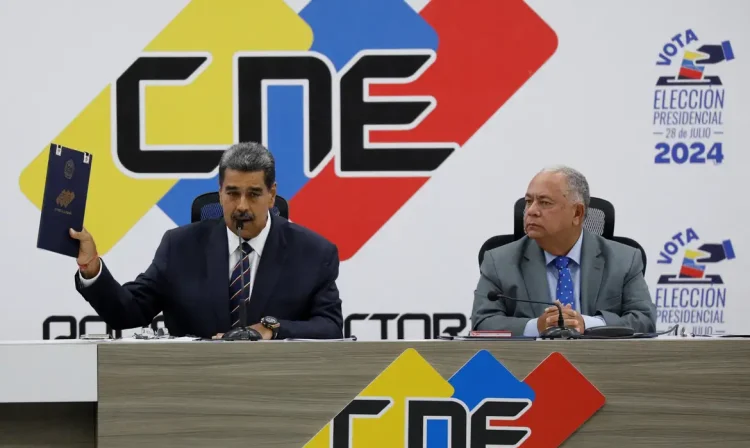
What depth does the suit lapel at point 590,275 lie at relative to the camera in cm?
346

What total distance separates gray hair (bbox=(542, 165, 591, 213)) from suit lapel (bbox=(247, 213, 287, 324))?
40.6 inches

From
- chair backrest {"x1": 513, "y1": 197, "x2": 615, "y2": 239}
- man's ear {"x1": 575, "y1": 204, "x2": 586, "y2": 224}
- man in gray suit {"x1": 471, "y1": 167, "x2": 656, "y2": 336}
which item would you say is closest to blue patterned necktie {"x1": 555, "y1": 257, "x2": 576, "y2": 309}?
man in gray suit {"x1": 471, "y1": 167, "x2": 656, "y2": 336}

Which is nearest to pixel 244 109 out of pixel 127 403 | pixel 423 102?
pixel 423 102

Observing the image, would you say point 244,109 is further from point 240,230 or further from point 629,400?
point 629,400

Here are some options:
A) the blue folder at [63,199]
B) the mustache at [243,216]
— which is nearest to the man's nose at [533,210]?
the mustache at [243,216]

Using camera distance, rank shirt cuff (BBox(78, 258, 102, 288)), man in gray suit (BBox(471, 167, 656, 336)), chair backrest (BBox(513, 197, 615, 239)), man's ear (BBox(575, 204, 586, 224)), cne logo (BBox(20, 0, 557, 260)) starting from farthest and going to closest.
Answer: cne logo (BBox(20, 0, 557, 260))
chair backrest (BBox(513, 197, 615, 239))
man's ear (BBox(575, 204, 586, 224))
man in gray suit (BBox(471, 167, 656, 336))
shirt cuff (BBox(78, 258, 102, 288))

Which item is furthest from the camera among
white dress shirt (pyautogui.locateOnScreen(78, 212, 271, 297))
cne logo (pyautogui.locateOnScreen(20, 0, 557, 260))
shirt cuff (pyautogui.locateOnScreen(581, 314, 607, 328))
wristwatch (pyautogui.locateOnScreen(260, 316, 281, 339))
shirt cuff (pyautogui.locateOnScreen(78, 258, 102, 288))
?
cne logo (pyautogui.locateOnScreen(20, 0, 557, 260))

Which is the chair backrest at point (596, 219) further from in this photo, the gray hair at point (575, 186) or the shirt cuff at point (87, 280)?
the shirt cuff at point (87, 280)

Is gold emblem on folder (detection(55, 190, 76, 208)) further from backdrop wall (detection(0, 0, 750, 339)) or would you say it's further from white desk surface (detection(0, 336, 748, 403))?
backdrop wall (detection(0, 0, 750, 339))

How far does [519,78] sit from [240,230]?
2313 mm

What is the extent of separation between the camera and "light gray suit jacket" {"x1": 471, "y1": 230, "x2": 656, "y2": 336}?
342 cm

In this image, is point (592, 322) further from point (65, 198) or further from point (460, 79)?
point (460, 79)

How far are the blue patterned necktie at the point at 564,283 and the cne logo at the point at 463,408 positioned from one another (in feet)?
3.39

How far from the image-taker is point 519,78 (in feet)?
16.2
